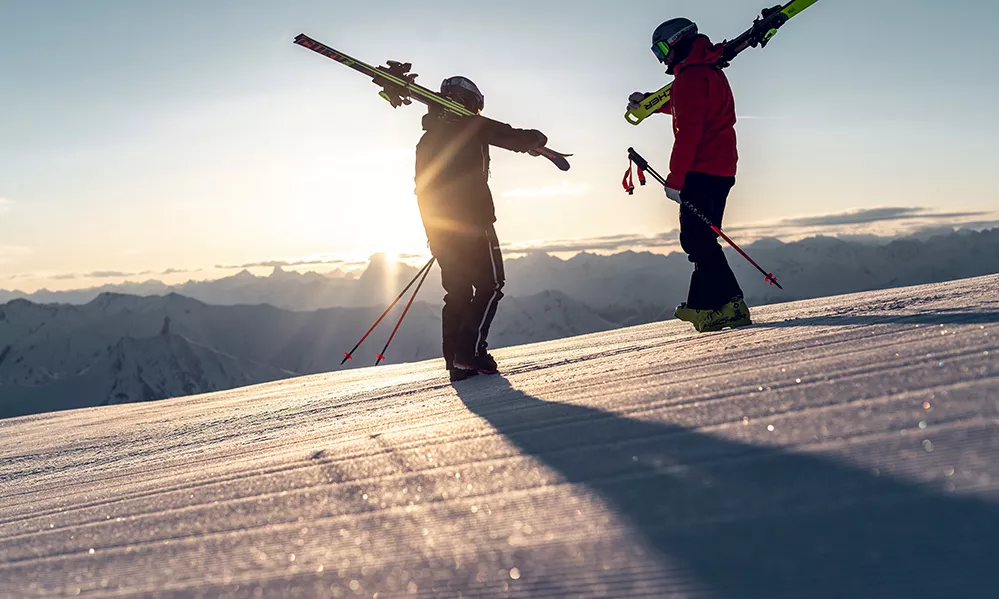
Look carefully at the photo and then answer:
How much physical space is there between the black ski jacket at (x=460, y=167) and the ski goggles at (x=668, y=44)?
108 cm

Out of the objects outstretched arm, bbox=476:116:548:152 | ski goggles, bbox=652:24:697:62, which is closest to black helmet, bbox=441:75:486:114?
outstretched arm, bbox=476:116:548:152

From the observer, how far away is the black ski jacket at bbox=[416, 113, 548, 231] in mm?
4648

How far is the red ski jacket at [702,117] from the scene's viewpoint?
4.51m

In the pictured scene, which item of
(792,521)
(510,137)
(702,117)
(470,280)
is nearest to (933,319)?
(792,521)

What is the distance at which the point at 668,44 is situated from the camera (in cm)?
477

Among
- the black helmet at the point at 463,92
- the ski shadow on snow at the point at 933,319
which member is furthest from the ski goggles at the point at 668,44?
the ski shadow on snow at the point at 933,319

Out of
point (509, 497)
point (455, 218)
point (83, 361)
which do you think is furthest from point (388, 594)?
point (83, 361)

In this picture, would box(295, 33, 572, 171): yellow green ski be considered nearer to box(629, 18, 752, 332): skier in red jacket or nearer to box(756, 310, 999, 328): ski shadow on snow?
box(629, 18, 752, 332): skier in red jacket

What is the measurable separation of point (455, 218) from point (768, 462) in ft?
11.9

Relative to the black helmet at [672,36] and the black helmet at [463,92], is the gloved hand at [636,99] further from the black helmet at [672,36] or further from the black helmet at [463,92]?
the black helmet at [463,92]

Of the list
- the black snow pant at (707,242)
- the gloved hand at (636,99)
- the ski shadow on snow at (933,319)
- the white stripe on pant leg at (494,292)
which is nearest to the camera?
the ski shadow on snow at (933,319)

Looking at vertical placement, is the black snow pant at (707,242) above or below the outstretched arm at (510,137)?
below

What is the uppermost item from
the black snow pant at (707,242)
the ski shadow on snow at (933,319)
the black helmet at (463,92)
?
the black helmet at (463,92)

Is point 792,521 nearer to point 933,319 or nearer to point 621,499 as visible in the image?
point 621,499
